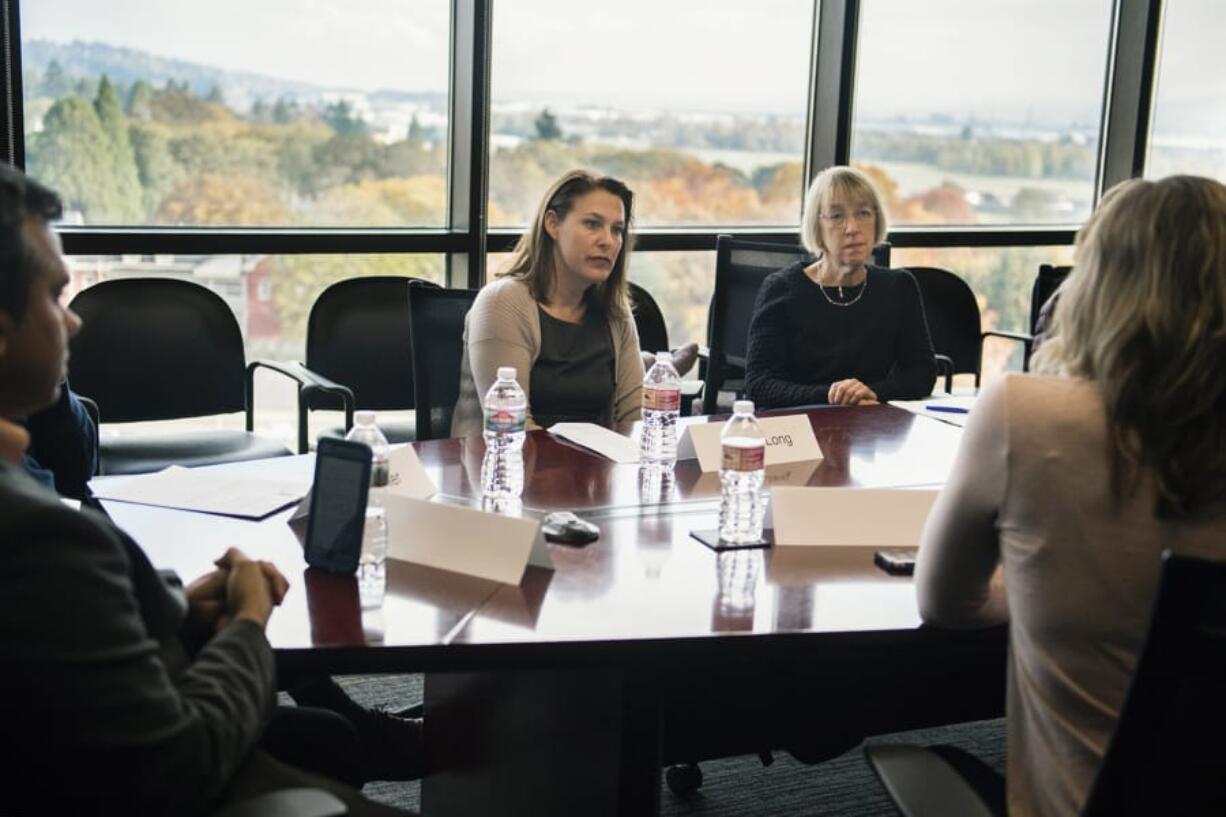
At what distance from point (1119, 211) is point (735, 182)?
12.8 ft

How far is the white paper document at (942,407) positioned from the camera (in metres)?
3.46

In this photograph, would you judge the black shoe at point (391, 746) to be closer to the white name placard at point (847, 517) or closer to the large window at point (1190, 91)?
the white name placard at point (847, 517)

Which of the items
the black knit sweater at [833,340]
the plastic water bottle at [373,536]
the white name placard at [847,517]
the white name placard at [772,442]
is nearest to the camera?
the plastic water bottle at [373,536]

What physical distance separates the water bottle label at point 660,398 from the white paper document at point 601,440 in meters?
0.10

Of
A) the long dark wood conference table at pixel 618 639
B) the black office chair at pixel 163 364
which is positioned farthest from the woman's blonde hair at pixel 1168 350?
the black office chair at pixel 163 364

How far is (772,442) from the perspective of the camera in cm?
288

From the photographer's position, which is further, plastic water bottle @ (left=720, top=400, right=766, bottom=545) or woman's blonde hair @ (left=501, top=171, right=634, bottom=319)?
woman's blonde hair @ (left=501, top=171, right=634, bottom=319)

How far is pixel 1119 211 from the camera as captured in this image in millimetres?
1620

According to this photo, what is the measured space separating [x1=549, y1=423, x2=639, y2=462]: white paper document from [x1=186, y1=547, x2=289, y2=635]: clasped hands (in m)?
1.13

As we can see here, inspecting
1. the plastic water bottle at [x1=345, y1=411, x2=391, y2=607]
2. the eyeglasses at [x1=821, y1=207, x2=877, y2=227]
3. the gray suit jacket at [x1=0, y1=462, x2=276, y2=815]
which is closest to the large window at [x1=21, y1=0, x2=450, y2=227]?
the eyeglasses at [x1=821, y1=207, x2=877, y2=227]

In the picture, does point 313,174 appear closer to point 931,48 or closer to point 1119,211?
point 931,48

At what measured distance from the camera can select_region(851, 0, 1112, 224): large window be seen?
5.66 meters

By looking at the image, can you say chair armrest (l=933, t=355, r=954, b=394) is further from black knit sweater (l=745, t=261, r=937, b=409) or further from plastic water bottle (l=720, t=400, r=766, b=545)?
plastic water bottle (l=720, t=400, r=766, b=545)

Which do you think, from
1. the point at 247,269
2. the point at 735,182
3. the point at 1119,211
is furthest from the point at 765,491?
the point at 735,182
